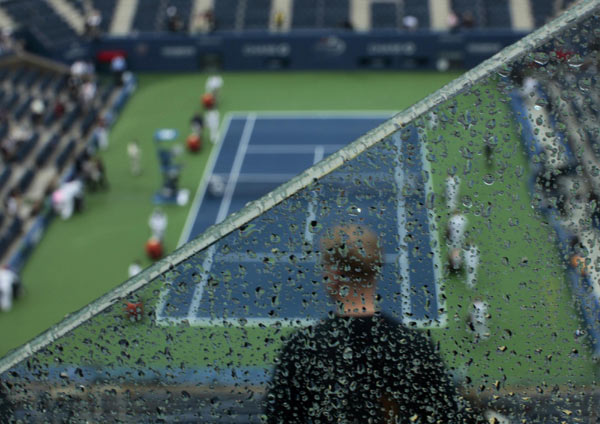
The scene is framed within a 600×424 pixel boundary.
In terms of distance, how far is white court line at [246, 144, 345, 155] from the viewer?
21172 millimetres

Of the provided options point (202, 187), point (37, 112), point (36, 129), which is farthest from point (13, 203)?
point (37, 112)

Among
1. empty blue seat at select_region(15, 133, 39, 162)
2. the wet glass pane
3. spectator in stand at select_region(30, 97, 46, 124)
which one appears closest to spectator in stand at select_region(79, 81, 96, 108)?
spectator in stand at select_region(30, 97, 46, 124)

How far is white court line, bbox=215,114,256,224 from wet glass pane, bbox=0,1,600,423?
1398 cm

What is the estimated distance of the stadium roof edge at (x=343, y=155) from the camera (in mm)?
2773

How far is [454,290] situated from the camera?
2.95 m

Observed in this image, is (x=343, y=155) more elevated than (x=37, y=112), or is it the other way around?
(x=343, y=155)

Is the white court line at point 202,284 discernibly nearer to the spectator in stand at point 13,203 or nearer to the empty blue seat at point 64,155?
the spectator in stand at point 13,203

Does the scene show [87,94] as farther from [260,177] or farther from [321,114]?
[260,177]

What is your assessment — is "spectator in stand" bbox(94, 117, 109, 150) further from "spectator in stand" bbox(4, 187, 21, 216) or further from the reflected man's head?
the reflected man's head

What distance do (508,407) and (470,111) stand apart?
1096 mm

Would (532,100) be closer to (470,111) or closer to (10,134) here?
(470,111)

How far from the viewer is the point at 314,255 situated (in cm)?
291

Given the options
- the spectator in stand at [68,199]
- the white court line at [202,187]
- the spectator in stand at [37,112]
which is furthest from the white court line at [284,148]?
the spectator in stand at [37,112]

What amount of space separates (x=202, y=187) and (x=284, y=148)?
9.17ft
